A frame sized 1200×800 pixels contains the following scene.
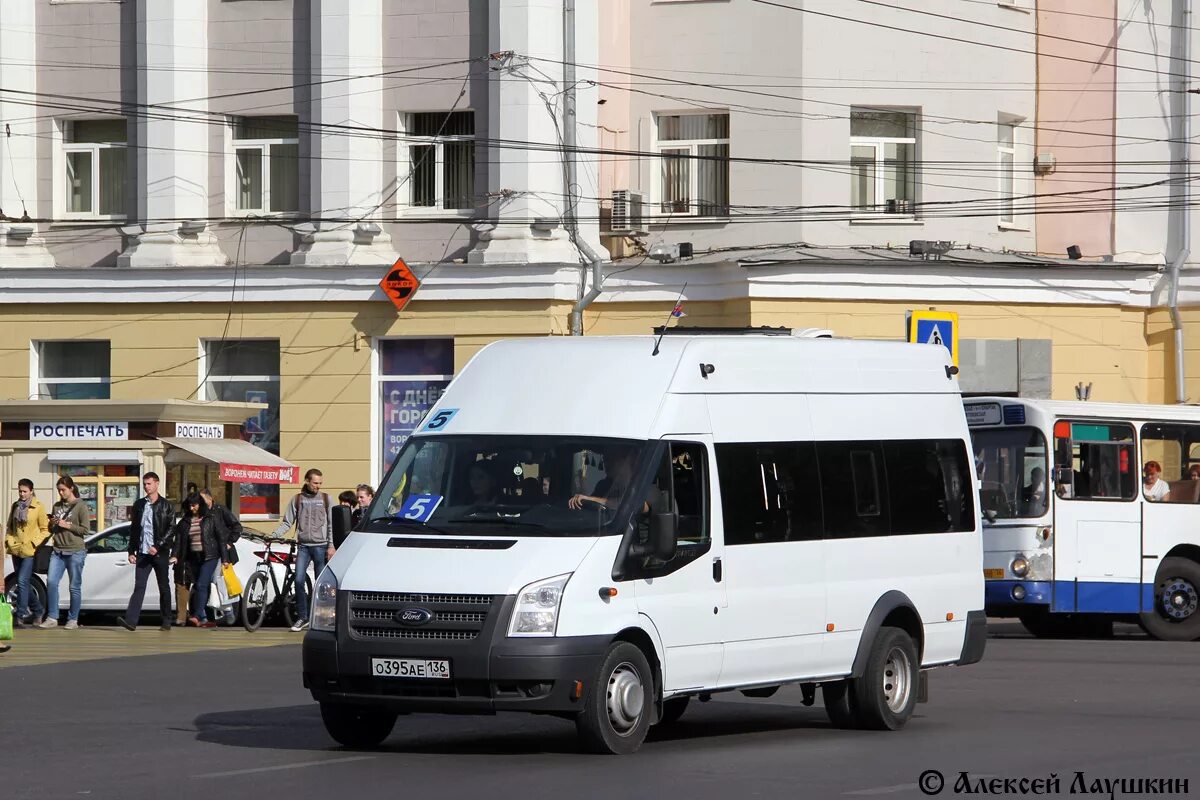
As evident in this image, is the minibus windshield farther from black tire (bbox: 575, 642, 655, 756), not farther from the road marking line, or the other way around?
the road marking line

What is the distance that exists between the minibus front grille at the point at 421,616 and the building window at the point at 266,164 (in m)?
22.2

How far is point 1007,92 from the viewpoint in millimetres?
34156

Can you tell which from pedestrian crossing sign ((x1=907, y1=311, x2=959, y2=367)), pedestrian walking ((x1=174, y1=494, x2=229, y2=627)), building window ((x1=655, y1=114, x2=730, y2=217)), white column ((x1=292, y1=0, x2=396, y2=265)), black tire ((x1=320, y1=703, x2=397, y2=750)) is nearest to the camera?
black tire ((x1=320, y1=703, x2=397, y2=750))

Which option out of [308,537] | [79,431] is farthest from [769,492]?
[79,431]

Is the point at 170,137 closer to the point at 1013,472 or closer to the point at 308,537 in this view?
the point at 308,537

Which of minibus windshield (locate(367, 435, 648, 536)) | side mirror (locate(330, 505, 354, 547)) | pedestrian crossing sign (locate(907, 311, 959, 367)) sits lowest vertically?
side mirror (locate(330, 505, 354, 547))

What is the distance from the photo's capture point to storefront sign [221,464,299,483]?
29.5m

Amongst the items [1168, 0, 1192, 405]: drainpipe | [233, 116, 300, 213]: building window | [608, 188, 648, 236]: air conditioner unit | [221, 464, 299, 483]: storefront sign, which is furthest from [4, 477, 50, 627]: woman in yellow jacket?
[1168, 0, 1192, 405]: drainpipe

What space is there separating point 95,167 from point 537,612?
24.5 meters

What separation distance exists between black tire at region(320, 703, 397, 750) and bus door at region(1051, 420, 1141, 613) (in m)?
13.0

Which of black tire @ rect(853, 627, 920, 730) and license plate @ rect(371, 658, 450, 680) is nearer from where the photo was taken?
license plate @ rect(371, 658, 450, 680)

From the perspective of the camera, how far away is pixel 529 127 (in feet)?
104

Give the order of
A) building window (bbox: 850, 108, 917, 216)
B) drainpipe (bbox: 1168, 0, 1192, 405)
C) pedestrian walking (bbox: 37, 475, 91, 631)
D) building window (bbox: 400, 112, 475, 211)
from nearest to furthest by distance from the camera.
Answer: pedestrian walking (bbox: 37, 475, 91, 631)
building window (bbox: 400, 112, 475, 211)
building window (bbox: 850, 108, 917, 216)
drainpipe (bbox: 1168, 0, 1192, 405)

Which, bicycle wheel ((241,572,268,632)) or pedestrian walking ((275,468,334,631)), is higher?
pedestrian walking ((275,468,334,631))
